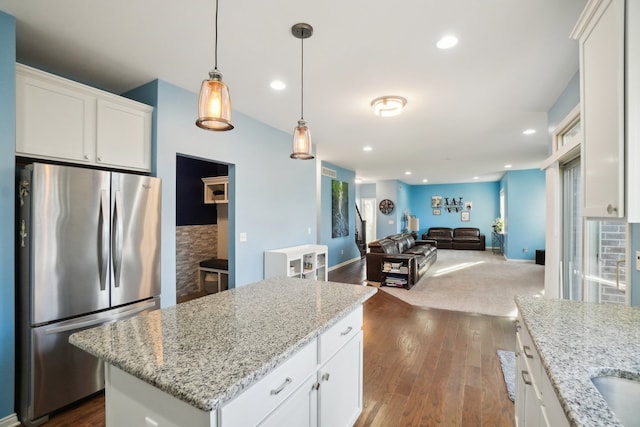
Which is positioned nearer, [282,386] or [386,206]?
[282,386]

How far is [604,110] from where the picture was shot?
51.9 inches

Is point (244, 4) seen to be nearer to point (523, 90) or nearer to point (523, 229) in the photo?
point (523, 90)

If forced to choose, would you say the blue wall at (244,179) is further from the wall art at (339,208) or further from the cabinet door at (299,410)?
the wall art at (339,208)

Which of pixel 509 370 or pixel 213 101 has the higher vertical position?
pixel 213 101

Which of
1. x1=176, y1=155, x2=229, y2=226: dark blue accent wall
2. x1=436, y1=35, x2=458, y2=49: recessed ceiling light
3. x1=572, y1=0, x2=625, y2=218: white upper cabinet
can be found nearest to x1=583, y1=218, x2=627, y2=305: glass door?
x1=572, y1=0, x2=625, y2=218: white upper cabinet

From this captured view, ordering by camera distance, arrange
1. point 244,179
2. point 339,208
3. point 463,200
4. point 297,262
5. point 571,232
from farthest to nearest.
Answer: point 463,200, point 339,208, point 297,262, point 244,179, point 571,232

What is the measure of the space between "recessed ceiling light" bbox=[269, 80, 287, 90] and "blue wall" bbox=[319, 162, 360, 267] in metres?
3.99

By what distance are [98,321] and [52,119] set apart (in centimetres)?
154

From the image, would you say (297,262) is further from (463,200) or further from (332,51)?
(463,200)

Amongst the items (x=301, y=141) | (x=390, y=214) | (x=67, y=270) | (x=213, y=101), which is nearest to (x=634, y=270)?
(x=301, y=141)

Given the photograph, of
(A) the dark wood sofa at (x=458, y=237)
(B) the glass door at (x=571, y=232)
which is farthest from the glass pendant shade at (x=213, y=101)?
(A) the dark wood sofa at (x=458, y=237)

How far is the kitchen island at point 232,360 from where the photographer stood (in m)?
0.93

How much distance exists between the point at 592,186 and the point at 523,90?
81.8 inches

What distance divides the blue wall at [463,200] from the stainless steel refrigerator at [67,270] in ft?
38.4
